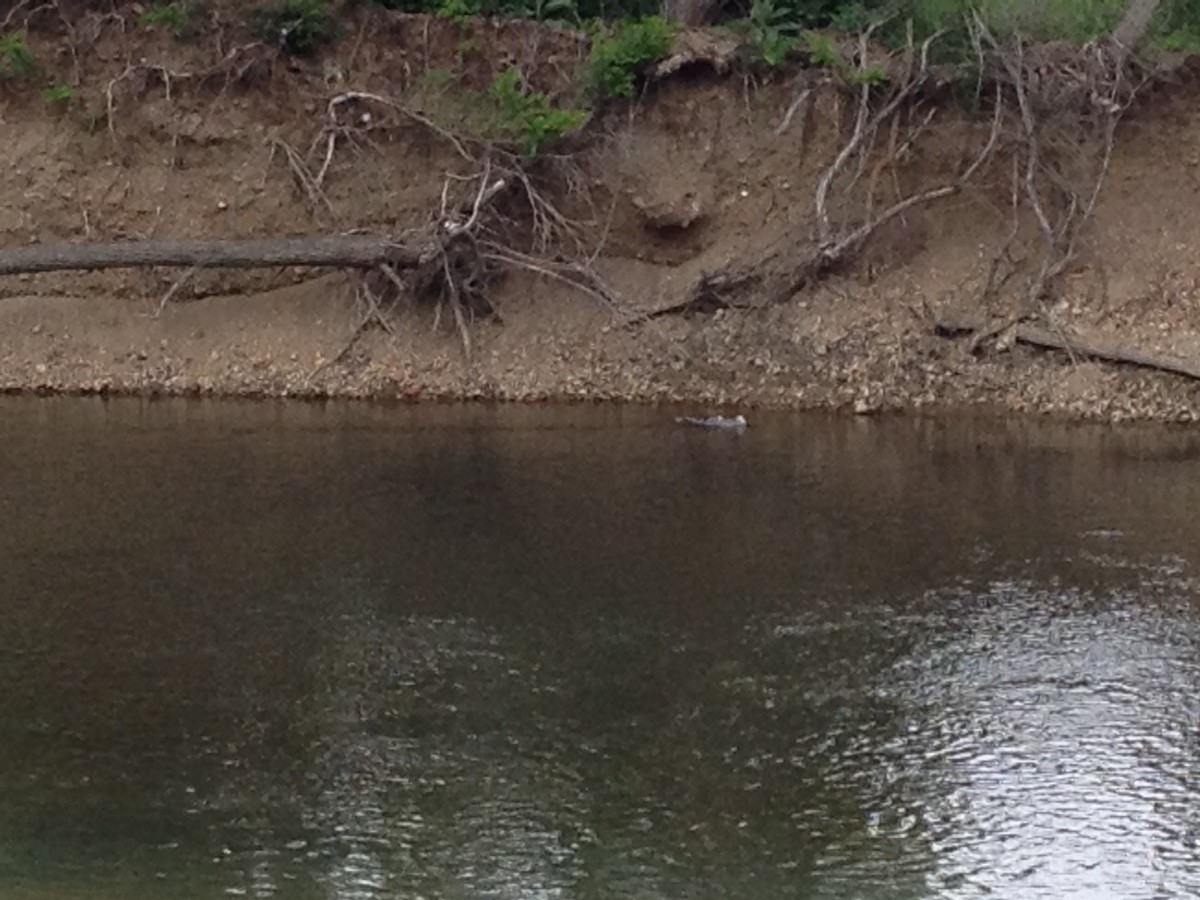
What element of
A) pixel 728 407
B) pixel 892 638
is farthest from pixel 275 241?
pixel 892 638

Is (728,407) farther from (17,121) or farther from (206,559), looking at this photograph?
(17,121)

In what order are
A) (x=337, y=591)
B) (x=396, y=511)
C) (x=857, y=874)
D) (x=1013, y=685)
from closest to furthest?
(x=857, y=874), (x=1013, y=685), (x=337, y=591), (x=396, y=511)

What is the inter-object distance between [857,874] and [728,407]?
391 inches

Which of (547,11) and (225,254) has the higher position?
(547,11)

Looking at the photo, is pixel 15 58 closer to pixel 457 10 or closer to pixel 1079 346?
pixel 457 10

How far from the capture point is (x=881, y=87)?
18.4 m

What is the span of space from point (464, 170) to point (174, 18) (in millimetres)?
3376

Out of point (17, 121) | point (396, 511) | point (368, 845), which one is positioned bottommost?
point (368, 845)

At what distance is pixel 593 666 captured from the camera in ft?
33.0

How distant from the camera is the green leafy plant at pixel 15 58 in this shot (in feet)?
59.9

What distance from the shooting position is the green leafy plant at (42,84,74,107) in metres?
18.4

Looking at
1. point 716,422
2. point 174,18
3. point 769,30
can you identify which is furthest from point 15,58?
point 716,422

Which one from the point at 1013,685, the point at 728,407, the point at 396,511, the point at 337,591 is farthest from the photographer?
the point at 728,407

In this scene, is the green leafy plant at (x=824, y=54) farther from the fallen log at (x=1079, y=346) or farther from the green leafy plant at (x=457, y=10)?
the green leafy plant at (x=457, y=10)
